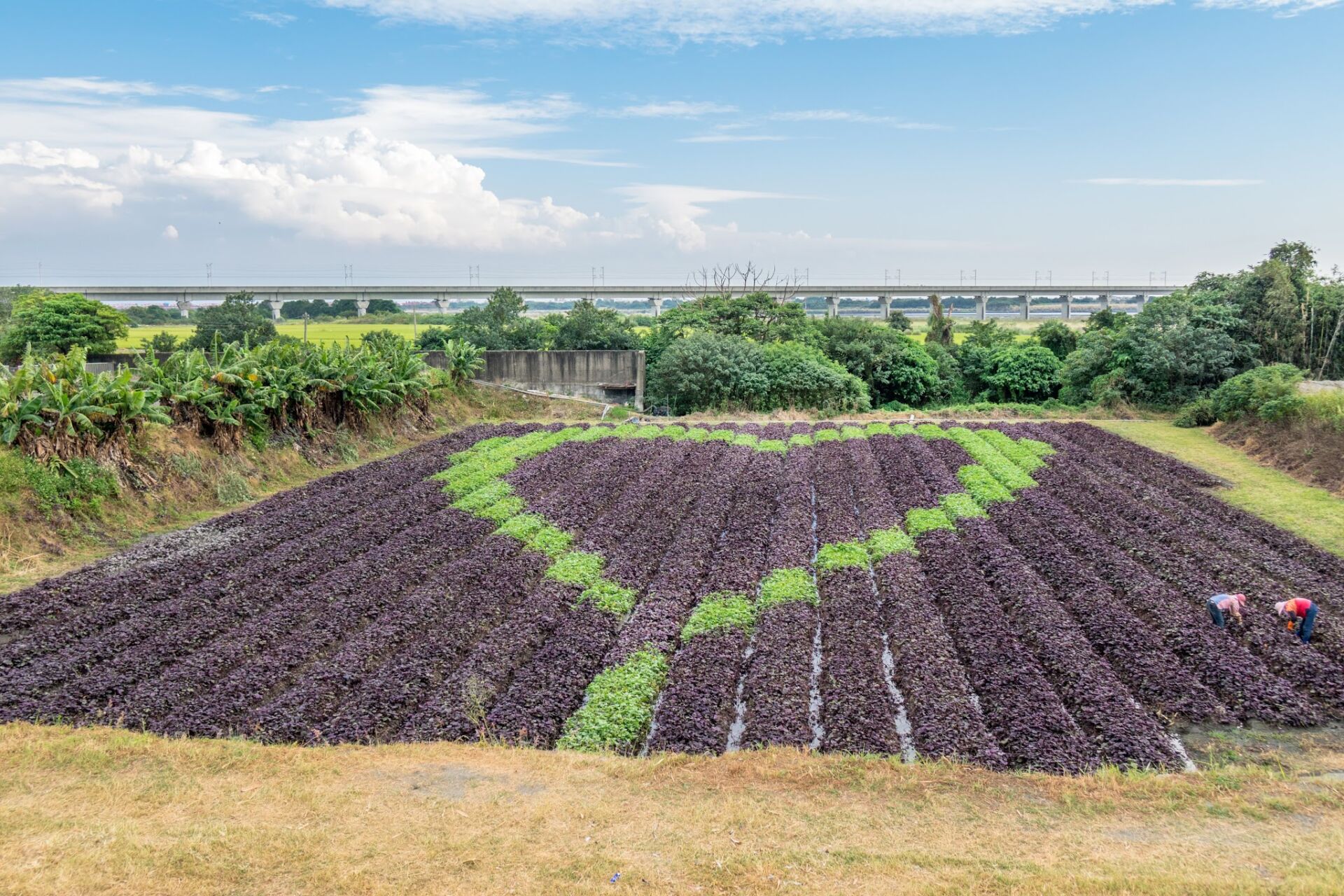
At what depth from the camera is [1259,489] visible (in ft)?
62.8

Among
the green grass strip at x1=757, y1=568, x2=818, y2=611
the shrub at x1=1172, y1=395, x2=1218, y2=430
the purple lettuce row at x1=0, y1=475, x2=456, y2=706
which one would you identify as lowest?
the purple lettuce row at x1=0, y1=475, x2=456, y2=706

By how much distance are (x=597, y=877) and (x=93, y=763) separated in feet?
16.3

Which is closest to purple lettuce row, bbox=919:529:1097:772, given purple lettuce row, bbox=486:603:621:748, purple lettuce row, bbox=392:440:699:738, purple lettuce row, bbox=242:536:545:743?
purple lettuce row, bbox=486:603:621:748

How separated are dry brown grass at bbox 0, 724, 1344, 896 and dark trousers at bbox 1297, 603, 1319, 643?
299 centimetres

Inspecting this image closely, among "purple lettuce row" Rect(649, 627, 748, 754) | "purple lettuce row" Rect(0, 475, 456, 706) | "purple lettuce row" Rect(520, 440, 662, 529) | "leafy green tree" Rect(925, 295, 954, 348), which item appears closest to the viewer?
"purple lettuce row" Rect(649, 627, 748, 754)

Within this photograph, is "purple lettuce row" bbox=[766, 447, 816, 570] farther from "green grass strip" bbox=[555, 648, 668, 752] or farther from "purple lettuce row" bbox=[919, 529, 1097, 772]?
"green grass strip" bbox=[555, 648, 668, 752]

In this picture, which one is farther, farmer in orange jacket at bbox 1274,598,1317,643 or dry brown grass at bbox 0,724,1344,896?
farmer in orange jacket at bbox 1274,598,1317,643

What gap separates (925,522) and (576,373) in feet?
65.9

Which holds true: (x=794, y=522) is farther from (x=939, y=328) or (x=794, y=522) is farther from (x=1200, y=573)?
(x=939, y=328)

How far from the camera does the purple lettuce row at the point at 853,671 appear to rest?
8.17 m

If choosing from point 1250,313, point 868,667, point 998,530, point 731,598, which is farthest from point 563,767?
point 1250,313

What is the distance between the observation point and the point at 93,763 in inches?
307

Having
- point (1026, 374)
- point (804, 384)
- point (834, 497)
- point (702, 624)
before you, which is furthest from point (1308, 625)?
point (1026, 374)

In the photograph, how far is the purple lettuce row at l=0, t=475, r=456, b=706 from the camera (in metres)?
9.45
